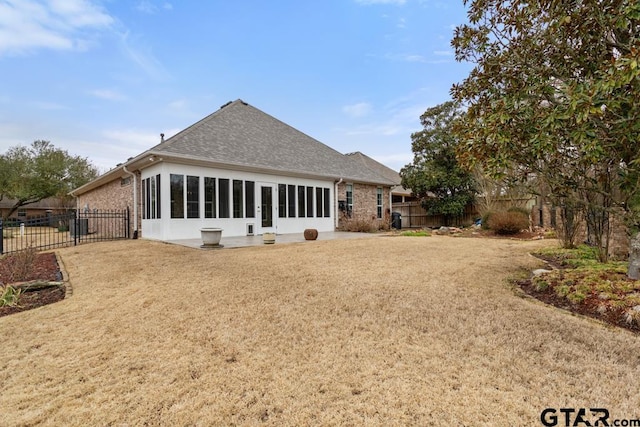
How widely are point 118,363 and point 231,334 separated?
974 mm

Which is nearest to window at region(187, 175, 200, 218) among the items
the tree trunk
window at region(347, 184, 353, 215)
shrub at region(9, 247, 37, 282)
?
shrub at region(9, 247, 37, 282)

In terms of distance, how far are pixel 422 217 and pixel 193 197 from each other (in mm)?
14641

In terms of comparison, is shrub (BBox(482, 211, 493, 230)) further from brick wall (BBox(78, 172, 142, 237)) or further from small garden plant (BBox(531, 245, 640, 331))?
brick wall (BBox(78, 172, 142, 237))

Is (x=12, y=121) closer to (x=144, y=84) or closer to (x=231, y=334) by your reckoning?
(x=144, y=84)

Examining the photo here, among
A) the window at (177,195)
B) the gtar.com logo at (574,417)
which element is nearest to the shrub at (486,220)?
the window at (177,195)

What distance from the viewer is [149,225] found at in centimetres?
1142

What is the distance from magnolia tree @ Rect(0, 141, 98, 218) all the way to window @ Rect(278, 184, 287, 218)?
90.8ft

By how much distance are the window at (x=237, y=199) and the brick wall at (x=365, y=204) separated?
5479mm

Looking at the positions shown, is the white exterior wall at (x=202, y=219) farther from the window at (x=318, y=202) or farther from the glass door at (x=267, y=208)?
the window at (x=318, y=202)

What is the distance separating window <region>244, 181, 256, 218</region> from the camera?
12.4 metres

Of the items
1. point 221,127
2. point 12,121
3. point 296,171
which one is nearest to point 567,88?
point 296,171

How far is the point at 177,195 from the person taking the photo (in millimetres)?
10680

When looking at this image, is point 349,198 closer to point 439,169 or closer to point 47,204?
point 439,169

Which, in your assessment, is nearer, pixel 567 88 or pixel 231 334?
pixel 231 334
